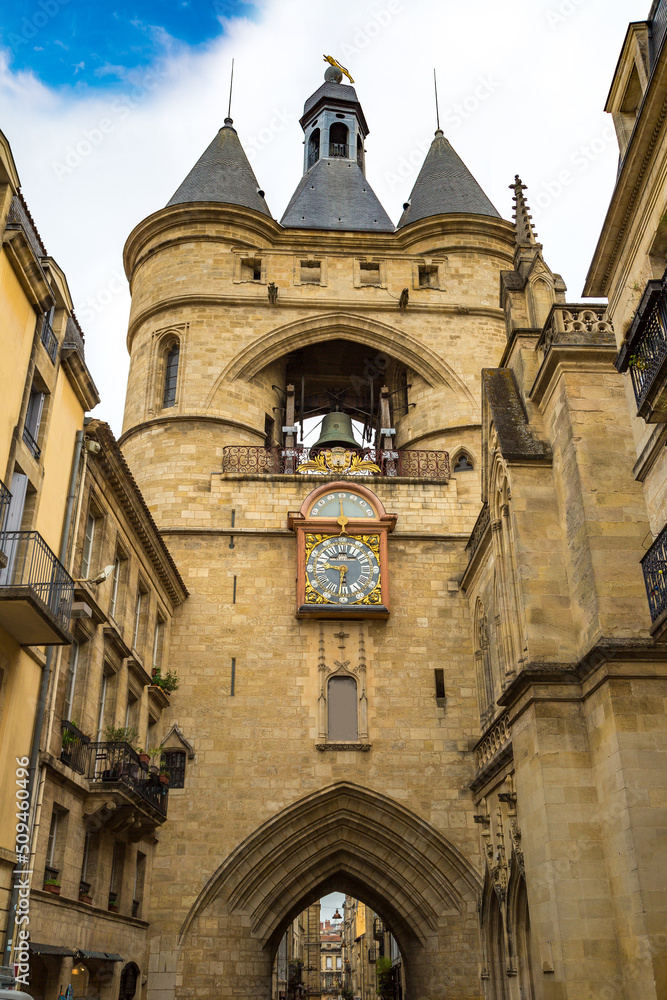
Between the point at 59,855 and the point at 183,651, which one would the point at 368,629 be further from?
the point at 59,855

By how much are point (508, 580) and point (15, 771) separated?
252 inches

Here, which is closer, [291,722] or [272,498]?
[291,722]

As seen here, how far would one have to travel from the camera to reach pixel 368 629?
18203 millimetres

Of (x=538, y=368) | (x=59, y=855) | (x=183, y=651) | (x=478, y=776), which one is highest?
(x=538, y=368)

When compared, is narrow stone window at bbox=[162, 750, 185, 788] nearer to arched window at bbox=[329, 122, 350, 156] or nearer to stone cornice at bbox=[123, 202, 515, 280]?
stone cornice at bbox=[123, 202, 515, 280]

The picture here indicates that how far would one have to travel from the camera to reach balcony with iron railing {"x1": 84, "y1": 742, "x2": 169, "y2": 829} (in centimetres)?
1228

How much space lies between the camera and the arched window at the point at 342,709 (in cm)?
1733

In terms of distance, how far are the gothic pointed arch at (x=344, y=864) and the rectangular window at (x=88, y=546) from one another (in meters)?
5.85

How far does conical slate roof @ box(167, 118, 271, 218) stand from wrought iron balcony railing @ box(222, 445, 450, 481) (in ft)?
21.0

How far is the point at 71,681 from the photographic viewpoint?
12438mm

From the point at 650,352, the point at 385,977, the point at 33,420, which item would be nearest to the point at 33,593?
the point at 33,420

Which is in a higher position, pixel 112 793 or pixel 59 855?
pixel 112 793

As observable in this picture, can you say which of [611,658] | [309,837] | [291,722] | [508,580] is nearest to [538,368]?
[508,580]

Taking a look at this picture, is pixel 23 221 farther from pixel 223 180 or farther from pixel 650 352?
pixel 223 180
